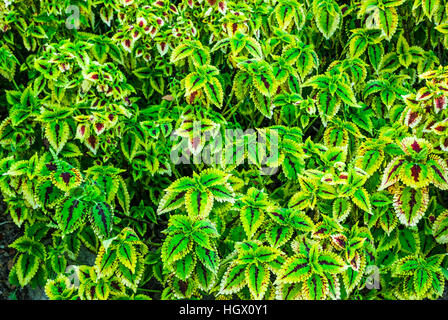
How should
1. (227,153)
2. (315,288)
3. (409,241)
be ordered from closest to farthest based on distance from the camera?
(315,288)
(227,153)
(409,241)

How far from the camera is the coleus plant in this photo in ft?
4.54

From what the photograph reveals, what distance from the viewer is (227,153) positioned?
1536 millimetres

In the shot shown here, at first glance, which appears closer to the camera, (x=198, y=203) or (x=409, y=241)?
(x=198, y=203)

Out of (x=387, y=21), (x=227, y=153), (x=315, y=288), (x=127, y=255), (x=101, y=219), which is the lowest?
(x=315, y=288)

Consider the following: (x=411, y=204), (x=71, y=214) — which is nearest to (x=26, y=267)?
(x=71, y=214)

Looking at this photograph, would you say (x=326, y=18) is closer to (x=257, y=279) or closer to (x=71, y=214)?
(x=257, y=279)

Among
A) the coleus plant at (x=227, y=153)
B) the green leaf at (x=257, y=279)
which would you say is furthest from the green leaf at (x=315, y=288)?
the green leaf at (x=257, y=279)

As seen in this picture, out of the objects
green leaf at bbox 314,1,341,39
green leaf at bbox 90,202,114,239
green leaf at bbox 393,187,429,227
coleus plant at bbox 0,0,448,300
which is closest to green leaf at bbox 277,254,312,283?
coleus plant at bbox 0,0,448,300

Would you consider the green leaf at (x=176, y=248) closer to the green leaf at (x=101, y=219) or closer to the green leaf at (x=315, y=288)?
the green leaf at (x=101, y=219)

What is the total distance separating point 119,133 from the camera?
1677mm

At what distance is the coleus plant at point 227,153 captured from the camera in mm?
1383

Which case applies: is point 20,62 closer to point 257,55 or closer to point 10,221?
point 10,221

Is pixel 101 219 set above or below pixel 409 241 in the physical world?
above

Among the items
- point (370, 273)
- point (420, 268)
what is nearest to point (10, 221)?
point (370, 273)
